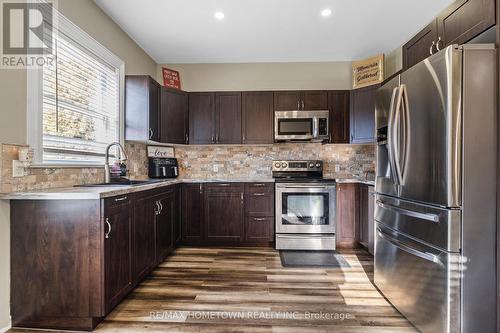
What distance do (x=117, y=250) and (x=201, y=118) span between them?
2363 mm

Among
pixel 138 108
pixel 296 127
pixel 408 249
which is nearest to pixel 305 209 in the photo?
pixel 296 127

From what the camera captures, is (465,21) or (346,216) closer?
(465,21)

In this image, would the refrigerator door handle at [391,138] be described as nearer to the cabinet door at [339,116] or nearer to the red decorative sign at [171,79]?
the cabinet door at [339,116]

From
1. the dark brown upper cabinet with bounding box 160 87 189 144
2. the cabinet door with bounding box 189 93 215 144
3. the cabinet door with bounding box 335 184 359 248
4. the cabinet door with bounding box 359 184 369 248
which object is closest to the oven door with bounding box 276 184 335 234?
the cabinet door with bounding box 335 184 359 248

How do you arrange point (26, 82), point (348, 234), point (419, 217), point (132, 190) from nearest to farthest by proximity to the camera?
point (419, 217), point (26, 82), point (132, 190), point (348, 234)

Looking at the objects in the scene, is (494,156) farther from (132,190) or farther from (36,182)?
(36,182)

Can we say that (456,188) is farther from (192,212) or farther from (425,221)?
(192,212)

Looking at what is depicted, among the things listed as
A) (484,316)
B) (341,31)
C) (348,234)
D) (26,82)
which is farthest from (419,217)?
(26,82)

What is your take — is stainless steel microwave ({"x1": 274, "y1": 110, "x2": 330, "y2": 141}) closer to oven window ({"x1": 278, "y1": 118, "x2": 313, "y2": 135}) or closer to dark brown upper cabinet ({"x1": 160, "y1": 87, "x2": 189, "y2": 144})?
oven window ({"x1": 278, "y1": 118, "x2": 313, "y2": 135})

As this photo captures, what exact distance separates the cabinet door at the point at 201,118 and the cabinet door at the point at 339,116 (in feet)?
5.40

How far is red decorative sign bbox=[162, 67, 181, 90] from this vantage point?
3.83 m

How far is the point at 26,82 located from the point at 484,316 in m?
3.14

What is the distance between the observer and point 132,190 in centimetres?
223

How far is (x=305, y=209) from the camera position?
3.63 meters
